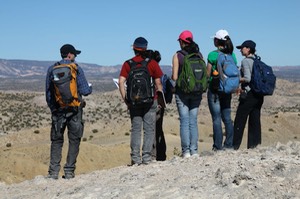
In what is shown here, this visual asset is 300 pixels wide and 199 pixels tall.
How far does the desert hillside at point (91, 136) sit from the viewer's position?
61.2ft

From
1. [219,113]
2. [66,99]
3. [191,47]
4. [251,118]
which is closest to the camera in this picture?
[66,99]

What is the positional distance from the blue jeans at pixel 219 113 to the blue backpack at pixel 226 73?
166 mm

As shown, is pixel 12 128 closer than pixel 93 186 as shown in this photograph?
No

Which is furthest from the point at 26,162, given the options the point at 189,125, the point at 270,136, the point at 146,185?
the point at 270,136

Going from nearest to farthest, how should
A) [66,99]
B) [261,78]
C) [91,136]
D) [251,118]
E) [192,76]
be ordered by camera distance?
1. [66,99]
2. [192,76]
3. [261,78]
4. [251,118]
5. [91,136]

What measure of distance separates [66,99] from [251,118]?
3.08m

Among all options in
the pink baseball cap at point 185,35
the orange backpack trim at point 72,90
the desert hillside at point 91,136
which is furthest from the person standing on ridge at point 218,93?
the orange backpack trim at point 72,90

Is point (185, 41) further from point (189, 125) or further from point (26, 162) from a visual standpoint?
point (26, 162)

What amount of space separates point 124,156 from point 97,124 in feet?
72.9

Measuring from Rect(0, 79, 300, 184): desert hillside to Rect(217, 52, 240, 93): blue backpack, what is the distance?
108 centimetres

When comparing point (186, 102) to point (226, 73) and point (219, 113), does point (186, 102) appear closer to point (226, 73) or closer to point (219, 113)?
point (219, 113)

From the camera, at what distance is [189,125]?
7.68m

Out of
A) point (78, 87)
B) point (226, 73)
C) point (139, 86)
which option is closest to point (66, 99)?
point (78, 87)

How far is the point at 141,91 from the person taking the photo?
7.18 m
